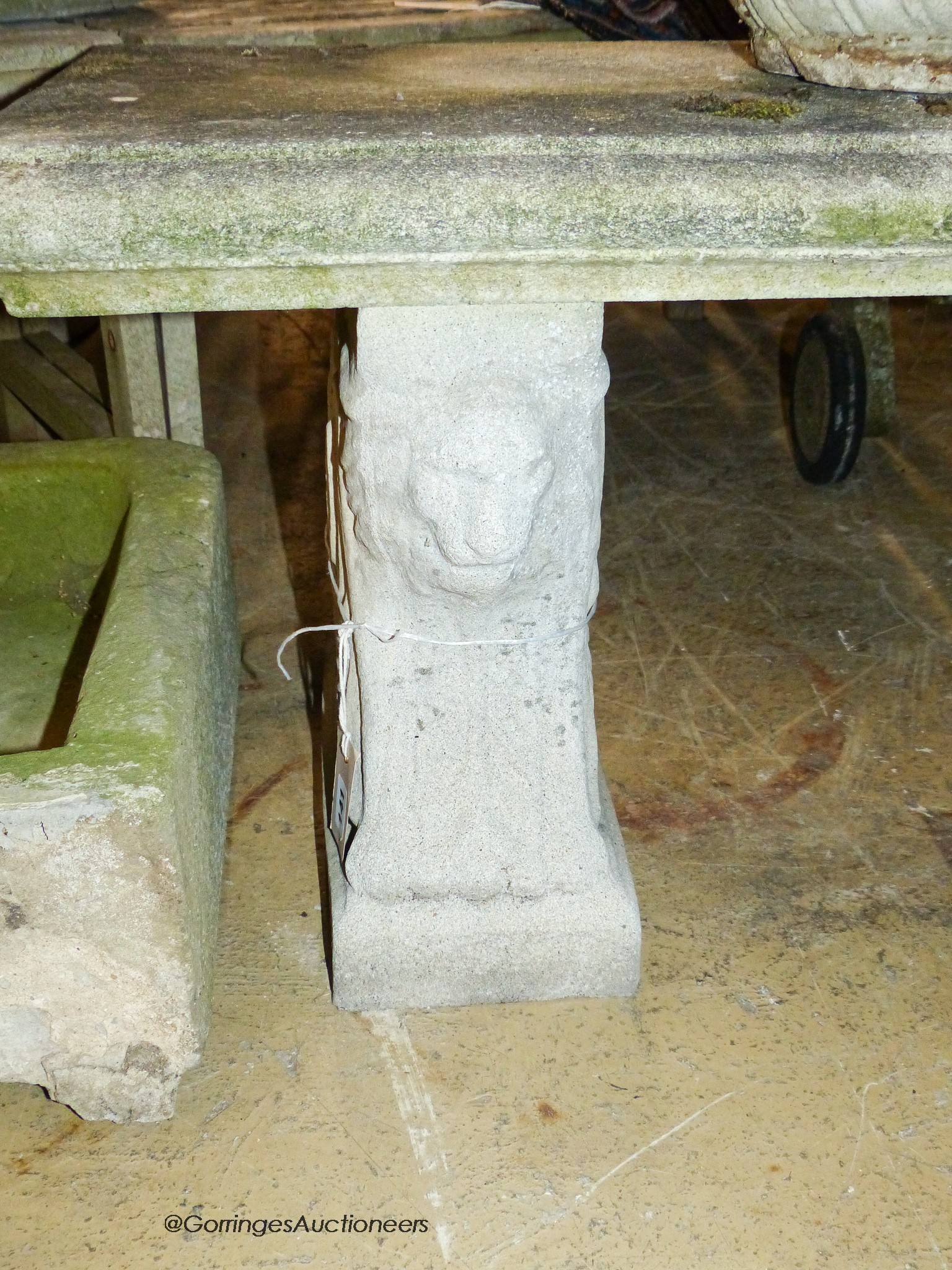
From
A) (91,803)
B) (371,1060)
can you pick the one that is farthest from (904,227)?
(371,1060)

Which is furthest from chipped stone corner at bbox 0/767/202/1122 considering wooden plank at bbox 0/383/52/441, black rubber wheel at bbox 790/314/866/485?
wooden plank at bbox 0/383/52/441

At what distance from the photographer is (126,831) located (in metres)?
1.31

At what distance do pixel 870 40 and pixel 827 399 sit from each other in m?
1.54

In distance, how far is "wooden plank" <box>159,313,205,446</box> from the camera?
2.49 meters

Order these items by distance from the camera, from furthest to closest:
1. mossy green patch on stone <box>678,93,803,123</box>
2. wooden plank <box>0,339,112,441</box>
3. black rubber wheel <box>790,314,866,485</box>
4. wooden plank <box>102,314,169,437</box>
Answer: wooden plank <box>0,339,112,441</box>, black rubber wheel <box>790,314,866,485</box>, wooden plank <box>102,314,169,437</box>, mossy green patch on stone <box>678,93,803,123</box>

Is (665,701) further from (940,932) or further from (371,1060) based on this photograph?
(371,1060)

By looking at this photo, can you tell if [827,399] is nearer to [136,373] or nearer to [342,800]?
[136,373]

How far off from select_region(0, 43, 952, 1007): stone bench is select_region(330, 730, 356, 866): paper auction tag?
0.04 metres

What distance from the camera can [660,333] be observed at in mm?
3811

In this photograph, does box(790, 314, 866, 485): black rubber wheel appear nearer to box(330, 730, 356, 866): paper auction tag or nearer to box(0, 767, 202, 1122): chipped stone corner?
box(330, 730, 356, 866): paper auction tag

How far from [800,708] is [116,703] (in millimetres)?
1242

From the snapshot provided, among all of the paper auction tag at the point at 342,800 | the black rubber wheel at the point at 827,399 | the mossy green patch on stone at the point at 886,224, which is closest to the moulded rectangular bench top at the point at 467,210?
the mossy green patch on stone at the point at 886,224

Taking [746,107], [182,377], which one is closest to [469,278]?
[746,107]

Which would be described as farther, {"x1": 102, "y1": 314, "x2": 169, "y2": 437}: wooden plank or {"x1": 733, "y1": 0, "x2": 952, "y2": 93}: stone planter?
{"x1": 102, "y1": 314, "x2": 169, "y2": 437}: wooden plank
